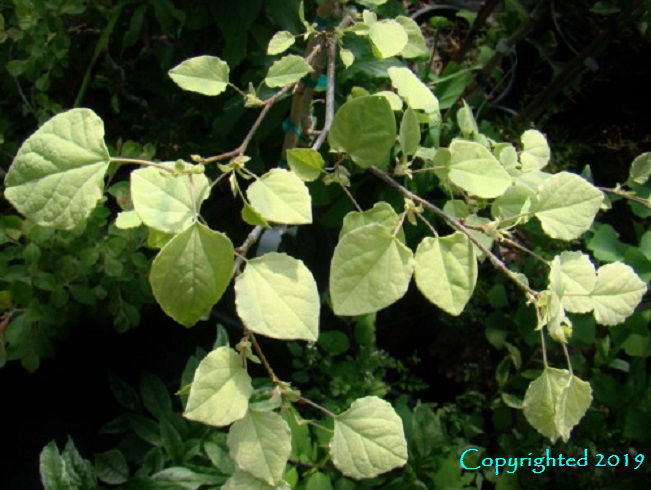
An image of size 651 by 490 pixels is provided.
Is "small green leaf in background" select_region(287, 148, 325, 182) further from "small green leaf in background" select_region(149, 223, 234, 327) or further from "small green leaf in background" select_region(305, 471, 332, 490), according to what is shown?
"small green leaf in background" select_region(305, 471, 332, 490)

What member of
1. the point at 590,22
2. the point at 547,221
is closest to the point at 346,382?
the point at 547,221

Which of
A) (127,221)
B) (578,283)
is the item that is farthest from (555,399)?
(127,221)

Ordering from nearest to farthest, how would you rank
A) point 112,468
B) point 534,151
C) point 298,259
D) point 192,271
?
point 192,271 < point 298,259 < point 534,151 < point 112,468

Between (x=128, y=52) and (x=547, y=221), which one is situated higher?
(x=547, y=221)

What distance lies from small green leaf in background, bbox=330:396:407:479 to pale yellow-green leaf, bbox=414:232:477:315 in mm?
113

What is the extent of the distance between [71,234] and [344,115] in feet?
1.89

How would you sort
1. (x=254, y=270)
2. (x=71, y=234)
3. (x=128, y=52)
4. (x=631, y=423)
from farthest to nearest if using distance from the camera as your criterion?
(x=128, y=52)
(x=631, y=423)
(x=71, y=234)
(x=254, y=270)

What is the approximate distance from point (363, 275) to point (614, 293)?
0.29m

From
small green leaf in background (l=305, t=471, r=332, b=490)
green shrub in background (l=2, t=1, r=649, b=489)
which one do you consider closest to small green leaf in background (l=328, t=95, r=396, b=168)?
green shrub in background (l=2, t=1, r=649, b=489)

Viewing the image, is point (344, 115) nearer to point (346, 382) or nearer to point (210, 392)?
point (210, 392)

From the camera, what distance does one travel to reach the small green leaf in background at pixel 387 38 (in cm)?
63

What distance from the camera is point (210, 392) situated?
502 millimetres

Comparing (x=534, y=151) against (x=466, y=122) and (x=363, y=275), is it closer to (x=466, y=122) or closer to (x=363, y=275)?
(x=466, y=122)

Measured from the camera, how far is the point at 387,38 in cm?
64
